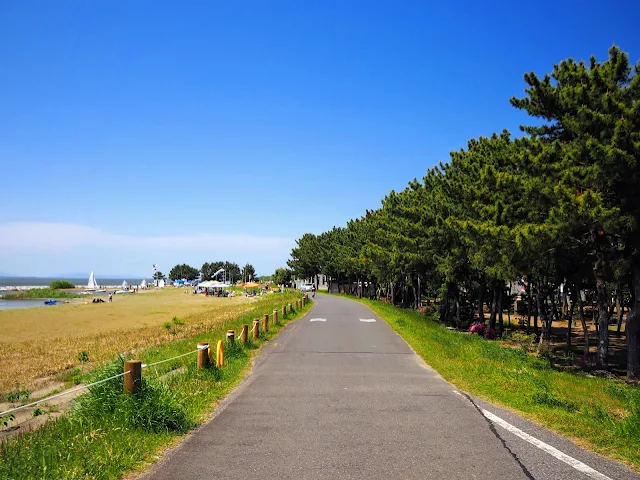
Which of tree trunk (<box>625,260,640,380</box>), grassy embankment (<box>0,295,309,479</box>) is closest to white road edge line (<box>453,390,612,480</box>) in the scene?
grassy embankment (<box>0,295,309,479</box>)

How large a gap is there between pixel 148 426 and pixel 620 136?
512 inches

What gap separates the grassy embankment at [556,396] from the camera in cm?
673

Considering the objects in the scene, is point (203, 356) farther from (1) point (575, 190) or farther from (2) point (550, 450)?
(1) point (575, 190)

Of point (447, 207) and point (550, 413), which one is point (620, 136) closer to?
point (550, 413)

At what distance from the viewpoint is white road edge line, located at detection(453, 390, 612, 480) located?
5.48 m

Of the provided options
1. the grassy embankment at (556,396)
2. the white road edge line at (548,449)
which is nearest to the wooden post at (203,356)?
the grassy embankment at (556,396)

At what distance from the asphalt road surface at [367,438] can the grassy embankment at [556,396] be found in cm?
39

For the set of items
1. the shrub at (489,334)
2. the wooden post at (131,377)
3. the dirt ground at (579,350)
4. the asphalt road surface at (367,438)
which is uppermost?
the wooden post at (131,377)

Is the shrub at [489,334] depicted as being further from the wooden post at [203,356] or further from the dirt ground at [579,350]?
the wooden post at [203,356]

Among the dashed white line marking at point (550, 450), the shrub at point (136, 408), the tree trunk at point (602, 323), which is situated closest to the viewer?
the dashed white line marking at point (550, 450)

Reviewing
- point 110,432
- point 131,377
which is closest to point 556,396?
point 131,377

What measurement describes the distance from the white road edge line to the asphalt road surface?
0.01 m

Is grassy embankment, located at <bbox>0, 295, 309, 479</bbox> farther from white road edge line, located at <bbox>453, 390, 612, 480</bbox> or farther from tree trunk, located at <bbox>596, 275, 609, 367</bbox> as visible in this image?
tree trunk, located at <bbox>596, 275, 609, 367</bbox>

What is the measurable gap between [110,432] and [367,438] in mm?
3476
